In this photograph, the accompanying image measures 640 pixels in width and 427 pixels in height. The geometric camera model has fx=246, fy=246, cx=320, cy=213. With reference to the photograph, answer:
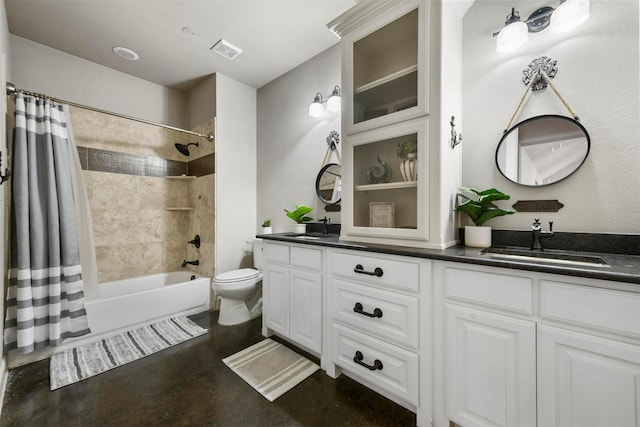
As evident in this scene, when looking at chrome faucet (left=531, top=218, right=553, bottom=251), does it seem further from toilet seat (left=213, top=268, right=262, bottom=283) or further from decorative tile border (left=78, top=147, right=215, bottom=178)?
decorative tile border (left=78, top=147, right=215, bottom=178)

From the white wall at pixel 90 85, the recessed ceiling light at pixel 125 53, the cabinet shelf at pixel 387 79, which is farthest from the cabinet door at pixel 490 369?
the white wall at pixel 90 85

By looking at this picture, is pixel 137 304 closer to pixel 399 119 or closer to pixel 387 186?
pixel 387 186

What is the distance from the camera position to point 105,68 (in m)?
2.57

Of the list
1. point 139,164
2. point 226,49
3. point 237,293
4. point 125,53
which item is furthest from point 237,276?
point 125,53

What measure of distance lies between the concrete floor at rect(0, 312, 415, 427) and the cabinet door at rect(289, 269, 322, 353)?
23 cm

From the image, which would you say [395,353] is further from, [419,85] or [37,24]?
[37,24]

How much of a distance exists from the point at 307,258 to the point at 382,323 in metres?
0.63

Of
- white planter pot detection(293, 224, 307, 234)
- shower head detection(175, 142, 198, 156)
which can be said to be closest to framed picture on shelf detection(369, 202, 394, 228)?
white planter pot detection(293, 224, 307, 234)

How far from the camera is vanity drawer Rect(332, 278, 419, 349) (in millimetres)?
1223

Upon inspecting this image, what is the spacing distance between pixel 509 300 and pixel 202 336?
7.14 feet

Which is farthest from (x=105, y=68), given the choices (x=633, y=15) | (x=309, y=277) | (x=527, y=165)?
(x=633, y=15)

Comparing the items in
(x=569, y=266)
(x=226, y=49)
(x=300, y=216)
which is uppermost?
(x=226, y=49)

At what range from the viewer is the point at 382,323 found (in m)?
1.32

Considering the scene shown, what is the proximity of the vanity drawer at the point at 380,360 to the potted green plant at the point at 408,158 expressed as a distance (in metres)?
0.96
